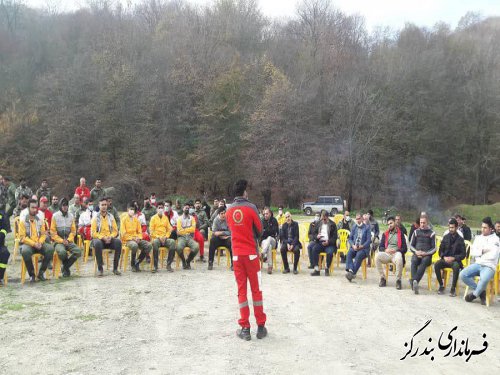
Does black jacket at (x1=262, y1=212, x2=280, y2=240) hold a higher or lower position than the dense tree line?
lower

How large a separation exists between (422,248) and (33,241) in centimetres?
666

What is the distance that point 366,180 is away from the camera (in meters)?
31.9

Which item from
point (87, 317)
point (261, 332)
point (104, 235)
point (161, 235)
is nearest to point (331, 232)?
point (161, 235)

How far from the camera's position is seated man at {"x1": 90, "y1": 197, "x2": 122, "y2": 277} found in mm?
9094

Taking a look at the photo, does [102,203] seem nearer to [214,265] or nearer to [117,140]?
[214,265]

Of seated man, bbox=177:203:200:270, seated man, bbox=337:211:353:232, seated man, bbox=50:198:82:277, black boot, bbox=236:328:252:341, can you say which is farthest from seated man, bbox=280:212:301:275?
black boot, bbox=236:328:252:341

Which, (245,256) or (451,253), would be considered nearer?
(245,256)

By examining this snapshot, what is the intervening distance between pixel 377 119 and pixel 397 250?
78.6 ft

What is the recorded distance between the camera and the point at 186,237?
10.3 meters

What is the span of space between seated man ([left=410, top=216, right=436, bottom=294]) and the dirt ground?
409 millimetres

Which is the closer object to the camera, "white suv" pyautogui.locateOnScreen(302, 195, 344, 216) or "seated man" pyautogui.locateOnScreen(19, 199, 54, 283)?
"seated man" pyautogui.locateOnScreen(19, 199, 54, 283)

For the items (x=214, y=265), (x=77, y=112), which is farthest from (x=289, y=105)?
(x=214, y=265)

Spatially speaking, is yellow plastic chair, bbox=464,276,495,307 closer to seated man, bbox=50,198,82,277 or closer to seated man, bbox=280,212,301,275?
seated man, bbox=280,212,301,275

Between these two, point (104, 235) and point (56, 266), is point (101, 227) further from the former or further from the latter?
point (56, 266)
